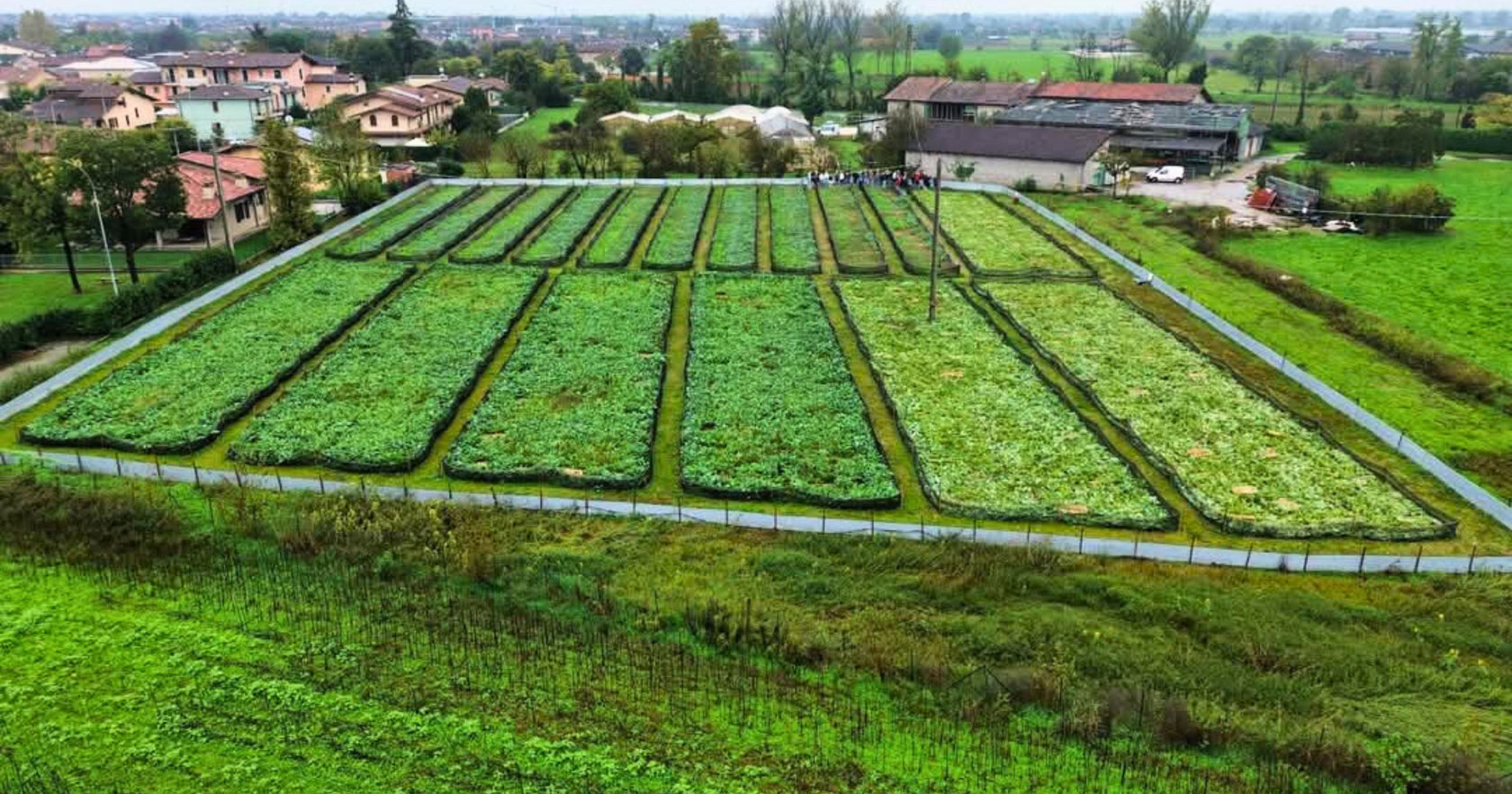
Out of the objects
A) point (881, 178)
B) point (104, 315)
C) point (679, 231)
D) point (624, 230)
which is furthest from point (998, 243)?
point (104, 315)

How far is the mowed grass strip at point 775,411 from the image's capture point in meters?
21.1

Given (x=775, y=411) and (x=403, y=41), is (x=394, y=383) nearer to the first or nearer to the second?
(x=775, y=411)

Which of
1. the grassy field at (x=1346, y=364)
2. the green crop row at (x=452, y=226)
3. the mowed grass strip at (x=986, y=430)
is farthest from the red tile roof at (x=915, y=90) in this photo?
the mowed grass strip at (x=986, y=430)

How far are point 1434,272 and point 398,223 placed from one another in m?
42.1

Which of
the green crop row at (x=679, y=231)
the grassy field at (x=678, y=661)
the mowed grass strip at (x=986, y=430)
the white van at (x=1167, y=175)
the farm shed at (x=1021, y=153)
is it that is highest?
the farm shed at (x=1021, y=153)

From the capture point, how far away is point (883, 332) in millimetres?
30656

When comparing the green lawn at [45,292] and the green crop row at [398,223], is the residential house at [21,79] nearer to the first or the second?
the green crop row at [398,223]

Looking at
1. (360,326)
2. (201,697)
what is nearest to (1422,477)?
(201,697)

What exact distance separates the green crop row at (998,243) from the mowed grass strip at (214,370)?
2224 cm

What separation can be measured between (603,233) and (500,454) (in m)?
21.8

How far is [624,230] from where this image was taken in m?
42.7

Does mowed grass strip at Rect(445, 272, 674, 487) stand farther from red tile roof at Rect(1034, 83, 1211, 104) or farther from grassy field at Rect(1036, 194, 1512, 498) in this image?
red tile roof at Rect(1034, 83, 1211, 104)

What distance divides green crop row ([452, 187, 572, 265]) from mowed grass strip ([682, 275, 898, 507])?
9.77 metres

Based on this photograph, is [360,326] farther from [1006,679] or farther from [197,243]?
[1006,679]
